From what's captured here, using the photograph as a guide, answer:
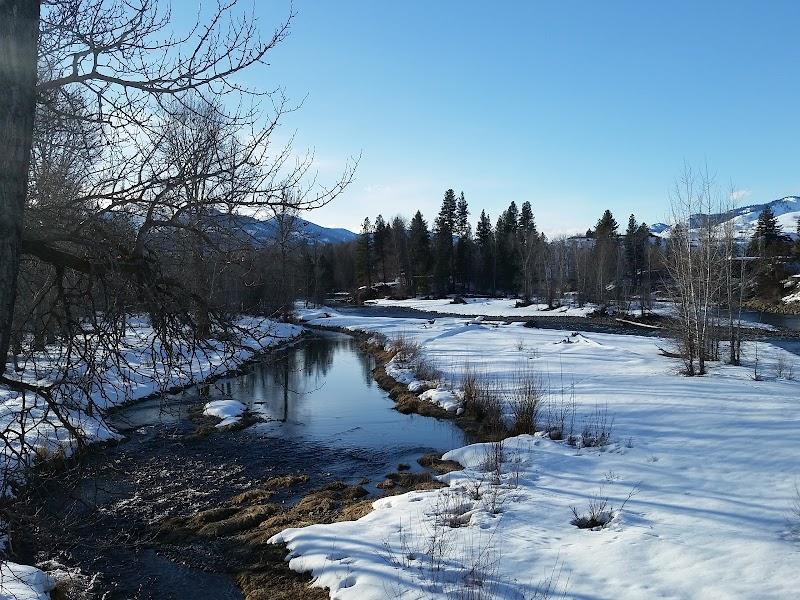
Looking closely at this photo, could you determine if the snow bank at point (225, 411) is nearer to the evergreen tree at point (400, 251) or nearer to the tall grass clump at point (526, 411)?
the tall grass clump at point (526, 411)

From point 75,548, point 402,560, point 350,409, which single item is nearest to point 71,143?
point 402,560

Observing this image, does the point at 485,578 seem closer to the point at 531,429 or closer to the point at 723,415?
the point at 531,429

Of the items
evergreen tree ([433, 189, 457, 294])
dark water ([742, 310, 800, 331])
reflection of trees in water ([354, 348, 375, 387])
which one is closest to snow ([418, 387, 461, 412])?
reflection of trees in water ([354, 348, 375, 387])

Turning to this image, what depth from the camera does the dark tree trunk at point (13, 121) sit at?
2.22 m

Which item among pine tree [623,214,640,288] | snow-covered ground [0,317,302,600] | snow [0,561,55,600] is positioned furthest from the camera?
pine tree [623,214,640,288]

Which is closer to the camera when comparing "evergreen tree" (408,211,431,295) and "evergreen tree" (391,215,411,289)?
"evergreen tree" (408,211,431,295)

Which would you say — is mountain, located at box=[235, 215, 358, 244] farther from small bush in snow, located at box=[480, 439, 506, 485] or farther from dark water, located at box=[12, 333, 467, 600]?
small bush in snow, located at box=[480, 439, 506, 485]

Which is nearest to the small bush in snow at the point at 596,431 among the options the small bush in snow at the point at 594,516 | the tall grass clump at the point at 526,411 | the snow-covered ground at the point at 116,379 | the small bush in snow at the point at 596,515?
the tall grass clump at the point at 526,411

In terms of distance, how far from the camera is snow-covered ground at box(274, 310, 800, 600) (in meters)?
5.21

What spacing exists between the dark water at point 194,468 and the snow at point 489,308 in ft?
109

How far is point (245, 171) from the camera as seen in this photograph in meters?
3.32

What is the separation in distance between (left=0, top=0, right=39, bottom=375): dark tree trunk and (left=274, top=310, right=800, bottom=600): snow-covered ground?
4.29 meters

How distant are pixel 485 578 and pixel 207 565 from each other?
3.73 m

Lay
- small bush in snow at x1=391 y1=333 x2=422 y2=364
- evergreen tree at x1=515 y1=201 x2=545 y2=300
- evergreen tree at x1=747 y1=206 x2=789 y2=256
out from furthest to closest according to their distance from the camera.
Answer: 1. evergreen tree at x1=515 y1=201 x2=545 y2=300
2. evergreen tree at x1=747 y1=206 x2=789 y2=256
3. small bush in snow at x1=391 y1=333 x2=422 y2=364
